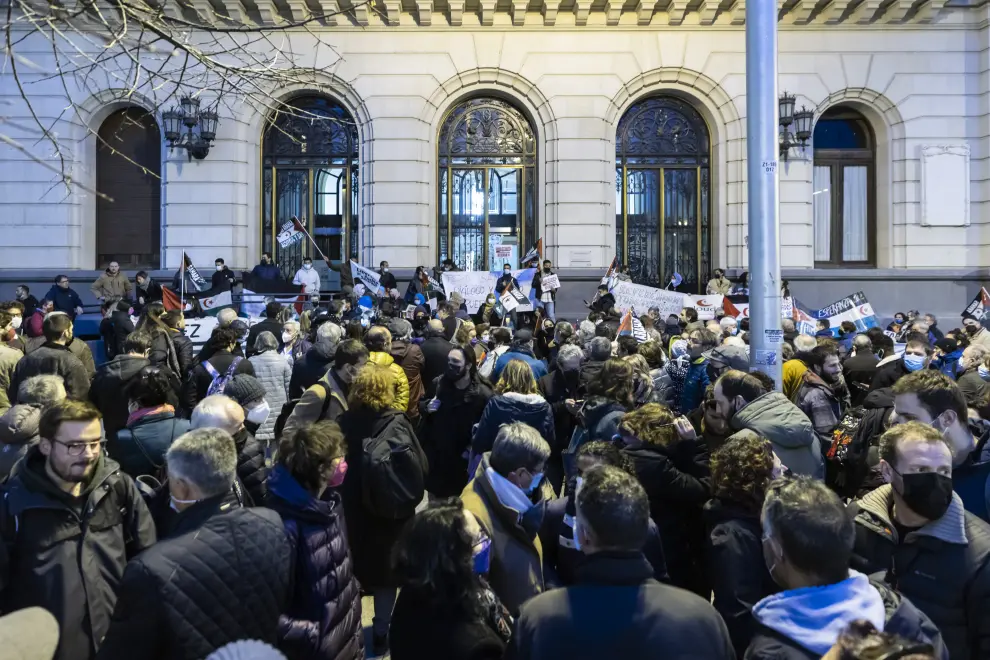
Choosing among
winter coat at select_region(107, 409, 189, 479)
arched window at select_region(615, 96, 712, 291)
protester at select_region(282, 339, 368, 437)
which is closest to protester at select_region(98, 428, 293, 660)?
winter coat at select_region(107, 409, 189, 479)

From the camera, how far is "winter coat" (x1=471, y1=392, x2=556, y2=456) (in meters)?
5.86

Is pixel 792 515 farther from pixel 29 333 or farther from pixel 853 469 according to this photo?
pixel 29 333

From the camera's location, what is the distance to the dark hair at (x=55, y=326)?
25.2 ft

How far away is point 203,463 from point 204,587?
492mm

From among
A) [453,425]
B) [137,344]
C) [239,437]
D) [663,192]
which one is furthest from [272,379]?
[663,192]

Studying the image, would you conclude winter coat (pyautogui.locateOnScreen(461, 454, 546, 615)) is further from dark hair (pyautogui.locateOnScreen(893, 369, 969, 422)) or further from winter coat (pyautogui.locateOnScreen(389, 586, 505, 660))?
dark hair (pyautogui.locateOnScreen(893, 369, 969, 422))

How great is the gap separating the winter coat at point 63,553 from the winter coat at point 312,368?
4063 mm

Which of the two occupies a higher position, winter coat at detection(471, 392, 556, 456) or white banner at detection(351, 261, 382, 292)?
white banner at detection(351, 261, 382, 292)

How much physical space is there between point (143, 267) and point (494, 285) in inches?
359

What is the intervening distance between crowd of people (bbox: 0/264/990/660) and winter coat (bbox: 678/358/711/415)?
151 centimetres

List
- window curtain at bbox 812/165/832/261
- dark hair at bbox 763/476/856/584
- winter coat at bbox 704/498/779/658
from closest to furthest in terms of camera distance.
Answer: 1. dark hair at bbox 763/476/856/584
2. winter coat at bbox 704/498/779/658
3. window curtain at bbox 812/165/832/261

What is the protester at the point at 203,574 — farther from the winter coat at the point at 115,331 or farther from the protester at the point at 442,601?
the winter coat at the point at 115,331

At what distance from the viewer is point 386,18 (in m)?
20.1

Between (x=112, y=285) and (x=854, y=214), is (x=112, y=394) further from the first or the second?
(x=854, y=214)
